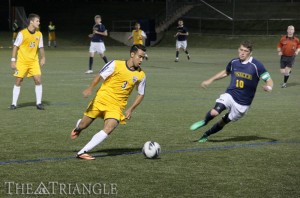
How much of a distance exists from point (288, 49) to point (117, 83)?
15.6 metres

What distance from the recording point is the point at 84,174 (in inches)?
382

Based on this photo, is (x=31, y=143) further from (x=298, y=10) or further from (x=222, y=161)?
(x=298, y=10)

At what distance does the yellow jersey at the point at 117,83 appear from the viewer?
11.0 m

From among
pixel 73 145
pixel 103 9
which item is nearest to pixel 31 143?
pixel 73 145

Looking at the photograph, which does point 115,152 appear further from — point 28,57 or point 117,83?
point 28,57

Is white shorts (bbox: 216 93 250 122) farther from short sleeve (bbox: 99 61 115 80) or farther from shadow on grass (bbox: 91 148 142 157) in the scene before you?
short sleeve (bbox: 99 61 115 80)

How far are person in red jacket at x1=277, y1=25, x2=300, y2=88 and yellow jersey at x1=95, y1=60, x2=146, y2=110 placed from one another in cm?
1484

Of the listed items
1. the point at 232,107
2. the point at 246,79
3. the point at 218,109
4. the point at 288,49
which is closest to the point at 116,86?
the point at 218,109

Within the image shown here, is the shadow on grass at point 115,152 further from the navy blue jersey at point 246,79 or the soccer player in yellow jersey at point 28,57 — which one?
the soccer player in yellow jersey at point 28,57

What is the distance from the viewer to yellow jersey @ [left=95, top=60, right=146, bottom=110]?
11047mm

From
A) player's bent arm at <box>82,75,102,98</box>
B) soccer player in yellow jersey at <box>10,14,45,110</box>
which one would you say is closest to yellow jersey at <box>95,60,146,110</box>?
player's bent arm at <box>82,75,102,98</box>

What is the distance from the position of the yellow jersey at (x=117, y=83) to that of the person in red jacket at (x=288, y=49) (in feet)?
48.7

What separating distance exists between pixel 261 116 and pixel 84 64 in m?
20.5

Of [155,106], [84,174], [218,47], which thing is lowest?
[218,47]
